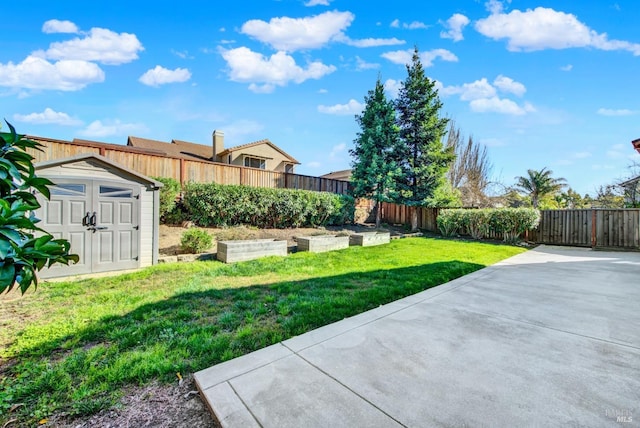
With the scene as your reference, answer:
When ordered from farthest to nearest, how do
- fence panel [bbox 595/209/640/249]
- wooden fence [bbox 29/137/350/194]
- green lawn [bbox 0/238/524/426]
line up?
fence panel [bbox 595/209/640/249]
wooden fence [bbox 29/137/350/194]
green lawn [bbox 0/238/524/426]

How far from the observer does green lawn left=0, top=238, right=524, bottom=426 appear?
202 cm

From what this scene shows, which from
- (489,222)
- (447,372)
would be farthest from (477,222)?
(447,372)

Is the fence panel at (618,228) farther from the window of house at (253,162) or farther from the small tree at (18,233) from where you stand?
the window of house at (253,162)

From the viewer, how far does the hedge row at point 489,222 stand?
10438 mm

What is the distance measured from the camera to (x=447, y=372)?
2.03 metres

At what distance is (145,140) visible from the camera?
65.3 ft

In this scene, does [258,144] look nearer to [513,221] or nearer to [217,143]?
[217,143]

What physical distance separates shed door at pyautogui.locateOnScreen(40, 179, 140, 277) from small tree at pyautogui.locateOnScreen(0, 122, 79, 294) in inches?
174

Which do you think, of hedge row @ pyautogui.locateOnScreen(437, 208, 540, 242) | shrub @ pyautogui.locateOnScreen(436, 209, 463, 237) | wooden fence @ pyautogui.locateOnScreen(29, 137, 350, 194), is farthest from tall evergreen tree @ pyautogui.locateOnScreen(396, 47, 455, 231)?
wooden fence @ pyautogui.locateOnScreen(29, 137, 350, 194)

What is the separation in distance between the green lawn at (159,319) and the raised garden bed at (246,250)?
0.51 meters

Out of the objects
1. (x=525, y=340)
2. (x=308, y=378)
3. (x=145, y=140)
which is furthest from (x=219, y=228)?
(x=145, y=140)

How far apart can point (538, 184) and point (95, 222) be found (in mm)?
23327

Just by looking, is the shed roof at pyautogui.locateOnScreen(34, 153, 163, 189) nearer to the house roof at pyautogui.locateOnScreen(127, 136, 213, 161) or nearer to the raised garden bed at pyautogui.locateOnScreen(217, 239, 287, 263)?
the raised garden bed at pyautogui.locateOnScreen(217, 239, 287, 263)

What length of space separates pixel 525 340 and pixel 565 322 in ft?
2.89
